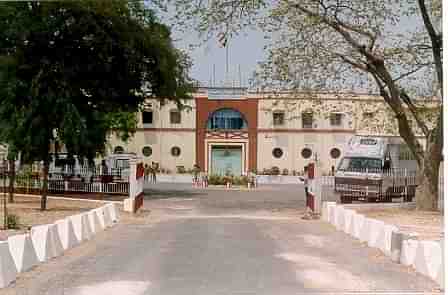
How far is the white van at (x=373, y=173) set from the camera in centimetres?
3281

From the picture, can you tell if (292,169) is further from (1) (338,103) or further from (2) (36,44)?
(2) (36,44)

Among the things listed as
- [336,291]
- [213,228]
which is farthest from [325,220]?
[336,291]

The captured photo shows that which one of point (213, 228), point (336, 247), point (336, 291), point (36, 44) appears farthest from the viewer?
point (36, 44)

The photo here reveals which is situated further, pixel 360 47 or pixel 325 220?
pixel 360 47

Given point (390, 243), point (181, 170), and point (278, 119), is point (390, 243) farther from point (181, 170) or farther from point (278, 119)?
point (278, 119)

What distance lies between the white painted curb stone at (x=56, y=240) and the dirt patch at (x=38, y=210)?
3.83 m

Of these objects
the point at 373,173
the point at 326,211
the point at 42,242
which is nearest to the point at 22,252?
the point at 42,242

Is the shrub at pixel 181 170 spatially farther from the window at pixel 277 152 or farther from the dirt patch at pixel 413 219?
the dirt patch at pixel 413 219

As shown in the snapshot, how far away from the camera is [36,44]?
26.3 meters

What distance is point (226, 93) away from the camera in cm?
5975

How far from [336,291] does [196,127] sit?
55743mm

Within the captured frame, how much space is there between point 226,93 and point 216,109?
619cm

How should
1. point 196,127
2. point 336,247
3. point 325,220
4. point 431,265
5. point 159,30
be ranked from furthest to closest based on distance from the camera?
point 196,127 < point 159,30 < point 325,220 < point 336,247 < point 431,265

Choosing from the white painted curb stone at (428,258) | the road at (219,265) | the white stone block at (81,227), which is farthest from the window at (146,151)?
the white painted curb stone at (428,258)
